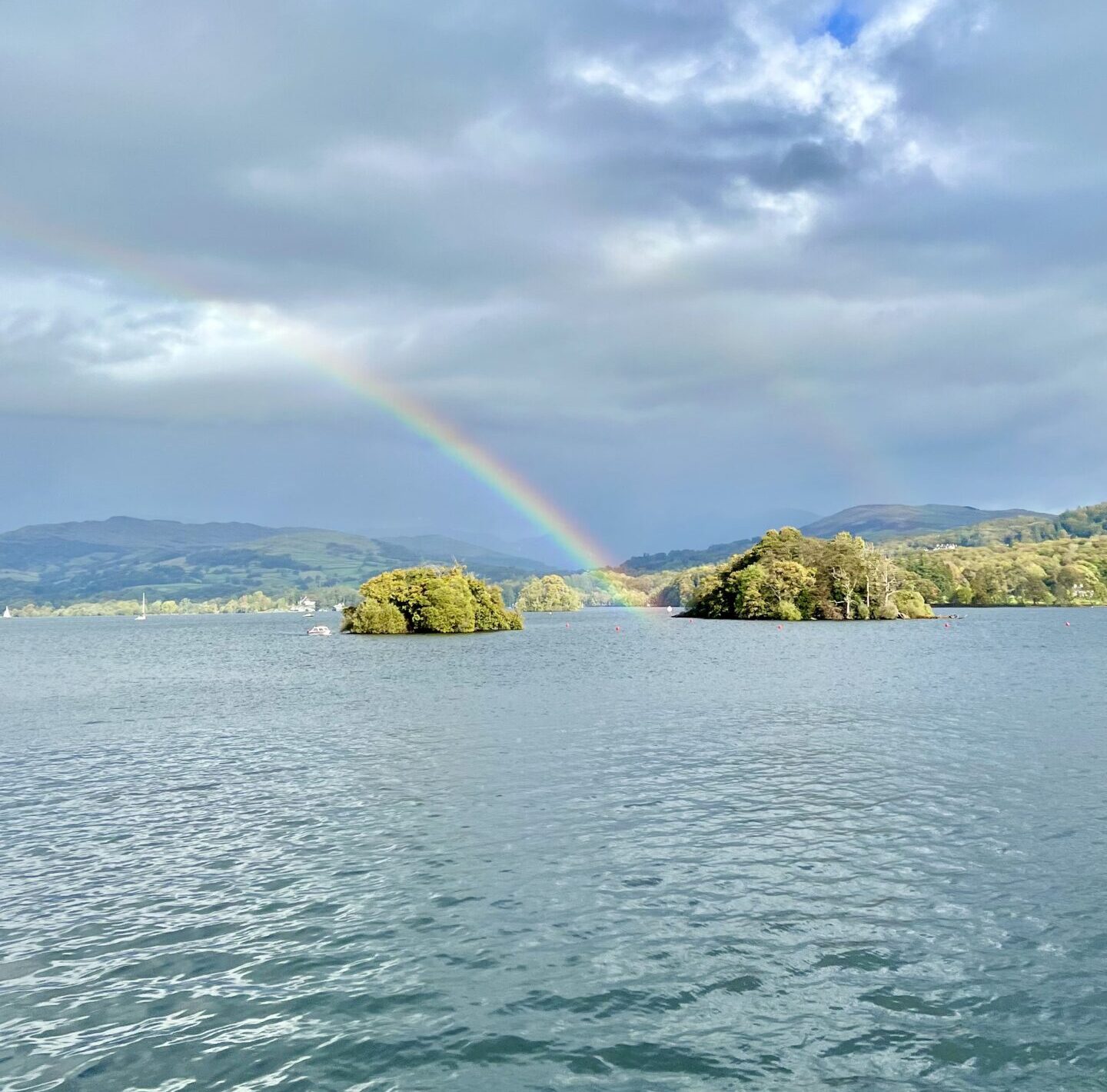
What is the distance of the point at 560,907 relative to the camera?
23.2 meters

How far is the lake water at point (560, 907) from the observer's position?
52.4ft

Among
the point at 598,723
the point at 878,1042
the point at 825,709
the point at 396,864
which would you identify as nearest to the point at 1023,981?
the point at 878,1042

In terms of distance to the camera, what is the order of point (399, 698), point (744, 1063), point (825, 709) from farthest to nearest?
point (399, 698) → point (825, 709) → point (744, 1063)

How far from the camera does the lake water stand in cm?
1598

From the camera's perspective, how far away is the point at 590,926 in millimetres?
21844

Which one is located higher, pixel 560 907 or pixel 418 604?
pixel 418 604

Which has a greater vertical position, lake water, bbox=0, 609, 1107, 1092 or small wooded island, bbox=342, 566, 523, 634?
small wooded island, bbox=342, 566, 523, 634

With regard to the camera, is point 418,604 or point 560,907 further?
point 418,604

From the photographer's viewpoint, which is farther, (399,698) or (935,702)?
(399,698)

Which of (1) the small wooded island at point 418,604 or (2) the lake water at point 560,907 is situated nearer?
(2) the lake water at point 560,907

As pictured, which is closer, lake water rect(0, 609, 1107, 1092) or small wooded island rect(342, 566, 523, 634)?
lake water rect(0, 609, 1107, 1092)

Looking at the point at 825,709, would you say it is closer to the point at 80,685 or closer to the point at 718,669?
the point at 718,669

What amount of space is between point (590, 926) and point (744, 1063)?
6.84m

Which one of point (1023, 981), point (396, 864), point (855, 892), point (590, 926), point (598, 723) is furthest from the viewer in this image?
point (598, 723)
